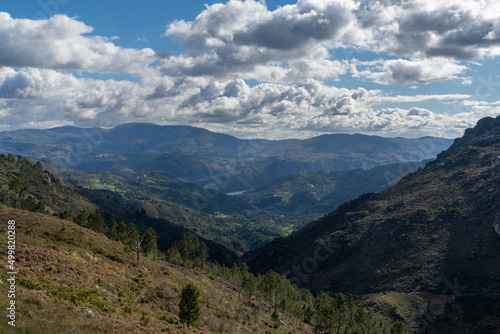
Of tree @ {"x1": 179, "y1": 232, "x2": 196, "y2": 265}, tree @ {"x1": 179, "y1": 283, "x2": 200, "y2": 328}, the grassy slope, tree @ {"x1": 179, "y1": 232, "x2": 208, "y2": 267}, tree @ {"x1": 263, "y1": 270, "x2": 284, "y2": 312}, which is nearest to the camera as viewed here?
the grassy slope

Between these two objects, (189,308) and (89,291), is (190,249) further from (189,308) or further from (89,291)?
(89,291)

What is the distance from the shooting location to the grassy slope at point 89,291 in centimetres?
3312

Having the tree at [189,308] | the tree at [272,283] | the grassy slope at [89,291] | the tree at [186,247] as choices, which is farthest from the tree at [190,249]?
the tree at [189,308]

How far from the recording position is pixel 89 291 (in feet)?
150

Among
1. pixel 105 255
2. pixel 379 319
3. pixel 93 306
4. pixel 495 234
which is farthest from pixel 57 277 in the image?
pixel 495 234

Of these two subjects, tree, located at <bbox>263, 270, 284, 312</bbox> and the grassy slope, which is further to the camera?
tree, located at <bbox>263, 270, 284, 312</bbox>

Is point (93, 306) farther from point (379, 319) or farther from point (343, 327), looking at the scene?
point (379, 319)

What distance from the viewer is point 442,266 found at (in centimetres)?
17912

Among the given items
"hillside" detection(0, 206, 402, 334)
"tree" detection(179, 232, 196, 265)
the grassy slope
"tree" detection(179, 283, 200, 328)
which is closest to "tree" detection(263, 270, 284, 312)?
"hillside" detection(0, 206, 402, 334)

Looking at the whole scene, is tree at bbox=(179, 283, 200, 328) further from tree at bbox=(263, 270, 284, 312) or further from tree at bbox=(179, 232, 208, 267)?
tree at bbox=(179, 232, 208, 267)

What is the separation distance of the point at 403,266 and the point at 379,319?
55779 mm

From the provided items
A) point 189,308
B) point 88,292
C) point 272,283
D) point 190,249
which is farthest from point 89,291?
point 190,249

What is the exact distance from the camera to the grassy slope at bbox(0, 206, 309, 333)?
109ft

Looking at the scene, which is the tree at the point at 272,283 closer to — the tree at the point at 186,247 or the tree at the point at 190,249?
the tree at the point at 190,249
